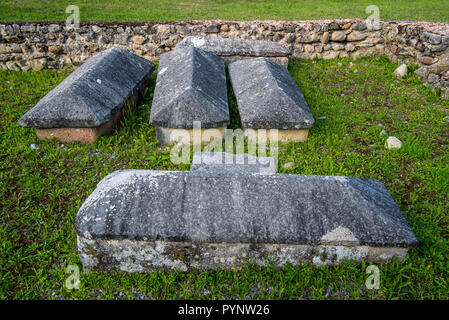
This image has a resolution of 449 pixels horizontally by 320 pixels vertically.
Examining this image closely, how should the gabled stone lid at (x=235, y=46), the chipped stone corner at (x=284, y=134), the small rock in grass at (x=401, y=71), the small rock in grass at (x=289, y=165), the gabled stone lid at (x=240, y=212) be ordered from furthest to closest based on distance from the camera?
the small rock in grass at (x=401, y=71), the gabled stone lid at (x=235, y=46), the chipped stone corner at (x=284, y=134), the small rock in grass at (x=289, y=165), the gabled stone lid at (x=240, y=212)

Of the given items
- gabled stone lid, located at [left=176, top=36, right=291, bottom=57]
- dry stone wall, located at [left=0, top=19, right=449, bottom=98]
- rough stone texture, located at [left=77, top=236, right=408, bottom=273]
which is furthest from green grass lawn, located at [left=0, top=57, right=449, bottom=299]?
gabled stone lid, located at [left=176, top=36, right=291, bottom=57]

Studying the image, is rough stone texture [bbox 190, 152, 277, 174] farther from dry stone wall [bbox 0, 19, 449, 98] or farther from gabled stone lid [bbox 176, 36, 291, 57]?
dry stone wall [bbox 0, 19, 449, 98]

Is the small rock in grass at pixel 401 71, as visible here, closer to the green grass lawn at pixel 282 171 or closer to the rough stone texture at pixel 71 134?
the green grass lawn at pixel 282 171

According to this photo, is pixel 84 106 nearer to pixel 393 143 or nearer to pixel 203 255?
pixel 203 255

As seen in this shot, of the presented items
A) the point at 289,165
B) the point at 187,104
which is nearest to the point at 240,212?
the point at 289,165

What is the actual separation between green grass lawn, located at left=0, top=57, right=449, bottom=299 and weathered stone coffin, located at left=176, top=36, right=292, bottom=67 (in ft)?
1.76

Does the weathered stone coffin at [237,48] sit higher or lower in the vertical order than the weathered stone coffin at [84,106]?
higher

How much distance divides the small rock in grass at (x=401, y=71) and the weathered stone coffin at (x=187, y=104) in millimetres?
3487

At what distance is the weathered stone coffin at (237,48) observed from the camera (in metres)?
5.74

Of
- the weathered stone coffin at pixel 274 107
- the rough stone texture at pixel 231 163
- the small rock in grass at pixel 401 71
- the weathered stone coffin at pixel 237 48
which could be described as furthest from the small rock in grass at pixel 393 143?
the weathered stone coffin at pixel 237 48

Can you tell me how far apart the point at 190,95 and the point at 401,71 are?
13.9ft

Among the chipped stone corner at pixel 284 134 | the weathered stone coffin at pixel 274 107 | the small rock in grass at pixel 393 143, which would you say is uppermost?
the weathered stone coffin at pixel 274 107

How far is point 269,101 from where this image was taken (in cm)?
408
